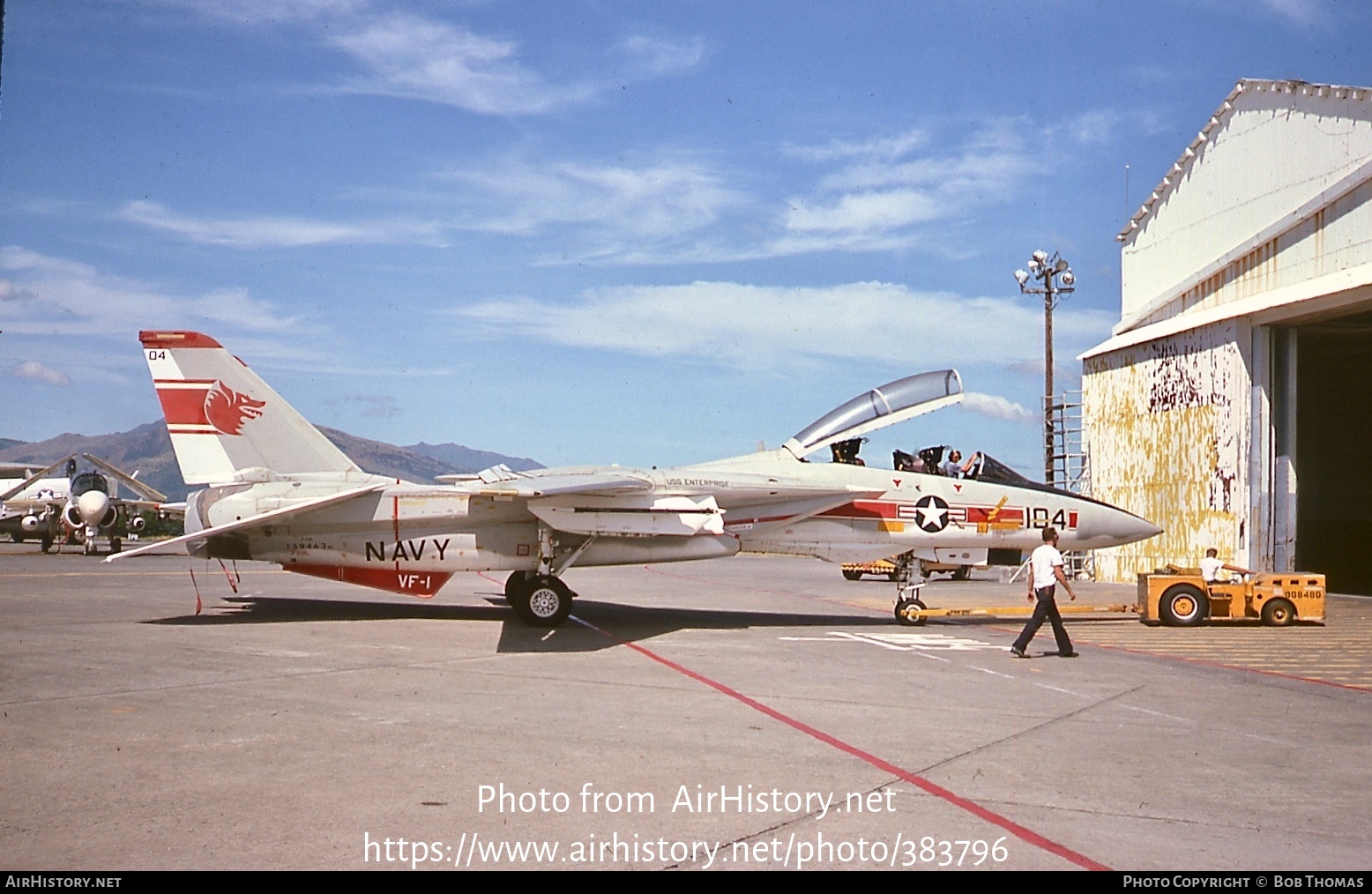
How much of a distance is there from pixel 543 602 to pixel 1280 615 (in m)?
11.7

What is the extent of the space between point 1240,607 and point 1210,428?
25.7 feet

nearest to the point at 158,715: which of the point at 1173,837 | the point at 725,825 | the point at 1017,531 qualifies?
the point at 725,825

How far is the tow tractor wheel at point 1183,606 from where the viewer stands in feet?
53.8

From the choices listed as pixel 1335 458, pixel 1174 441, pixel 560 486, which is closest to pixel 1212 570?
pixel 1174 441

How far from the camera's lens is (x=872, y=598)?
21.9 metres

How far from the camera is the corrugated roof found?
2188 cm

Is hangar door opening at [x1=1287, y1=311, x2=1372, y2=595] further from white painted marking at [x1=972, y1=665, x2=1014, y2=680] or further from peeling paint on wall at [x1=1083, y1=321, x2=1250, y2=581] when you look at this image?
white painted marking at [x1=972, y1=665, x2=1014, y2=680]

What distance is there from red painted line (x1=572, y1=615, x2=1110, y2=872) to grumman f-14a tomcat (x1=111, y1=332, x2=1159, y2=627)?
12.7 ft

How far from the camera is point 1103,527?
616 inches

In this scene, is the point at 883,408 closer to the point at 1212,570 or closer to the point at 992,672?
the point at 992,672

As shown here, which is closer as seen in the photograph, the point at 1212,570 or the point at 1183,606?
the point at 1183,606

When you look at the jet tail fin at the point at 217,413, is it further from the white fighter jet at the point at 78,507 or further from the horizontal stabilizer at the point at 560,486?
the white fighter jet at the point at 78,507
